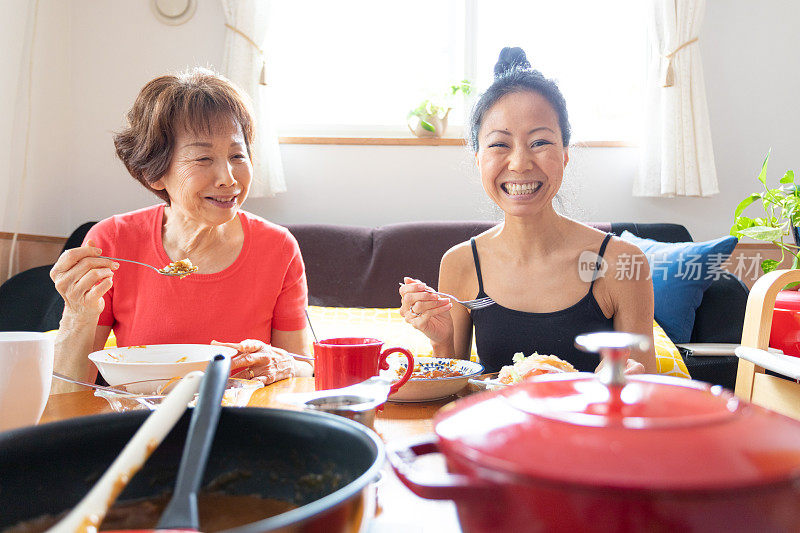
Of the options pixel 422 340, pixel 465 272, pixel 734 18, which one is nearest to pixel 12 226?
pixel 422 340

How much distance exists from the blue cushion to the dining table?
1764 millimetres

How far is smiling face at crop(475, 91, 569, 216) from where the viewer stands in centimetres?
160

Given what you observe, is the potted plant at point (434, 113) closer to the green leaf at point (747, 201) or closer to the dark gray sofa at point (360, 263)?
the dark gray sofa at point (360, 263)

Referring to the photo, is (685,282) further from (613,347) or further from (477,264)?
(613,347)

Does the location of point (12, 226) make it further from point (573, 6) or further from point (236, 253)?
point (573, 6)

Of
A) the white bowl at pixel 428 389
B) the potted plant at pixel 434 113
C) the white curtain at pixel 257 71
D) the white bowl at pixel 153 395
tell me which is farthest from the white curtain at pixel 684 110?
the white bowl at pixel 153 395

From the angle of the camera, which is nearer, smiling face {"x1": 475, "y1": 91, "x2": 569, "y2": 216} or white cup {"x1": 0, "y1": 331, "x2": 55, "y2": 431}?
white cup {"x1": 0, "y1": 331, "x2": 55, "y2": 431}

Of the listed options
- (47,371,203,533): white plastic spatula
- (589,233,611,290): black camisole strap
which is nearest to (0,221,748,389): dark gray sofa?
(589,233,611,290): black camisole strap

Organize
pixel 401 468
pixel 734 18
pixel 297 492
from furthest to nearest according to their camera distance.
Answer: pixel 734 18, pixel 297 492, pixel 401 468

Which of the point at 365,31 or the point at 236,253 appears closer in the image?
the point at 236,253

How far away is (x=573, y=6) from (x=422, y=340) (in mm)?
2156

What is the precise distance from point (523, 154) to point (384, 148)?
199cm

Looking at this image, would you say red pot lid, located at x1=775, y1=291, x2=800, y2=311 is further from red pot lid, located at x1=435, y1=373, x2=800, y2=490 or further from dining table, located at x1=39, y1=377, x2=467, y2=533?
red pot lid, located at x1=435, y1=373, x2=800, y2=490

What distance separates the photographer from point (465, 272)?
1.78m
